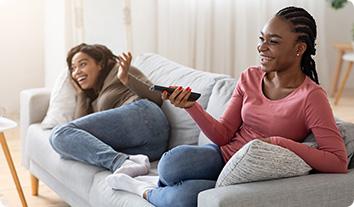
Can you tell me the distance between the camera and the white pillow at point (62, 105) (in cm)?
317

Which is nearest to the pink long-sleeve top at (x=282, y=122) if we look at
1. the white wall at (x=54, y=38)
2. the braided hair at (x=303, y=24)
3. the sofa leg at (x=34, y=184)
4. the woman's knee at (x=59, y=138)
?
the braided hair at (x=303, y=24)

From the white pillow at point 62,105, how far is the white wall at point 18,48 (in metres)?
1.86

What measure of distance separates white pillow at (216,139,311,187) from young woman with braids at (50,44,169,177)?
24.6 inches

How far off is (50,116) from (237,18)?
2.33 metres

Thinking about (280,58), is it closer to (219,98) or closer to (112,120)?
(219,98)

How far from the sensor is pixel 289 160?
6.63 ft

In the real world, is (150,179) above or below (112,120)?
below

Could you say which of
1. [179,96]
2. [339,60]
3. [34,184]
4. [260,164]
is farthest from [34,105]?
[339,60]

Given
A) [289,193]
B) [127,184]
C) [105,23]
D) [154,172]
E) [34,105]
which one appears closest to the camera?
[289,193]

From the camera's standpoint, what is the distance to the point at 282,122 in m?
2.17

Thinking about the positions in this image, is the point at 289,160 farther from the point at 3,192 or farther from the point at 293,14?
the point at 3,192

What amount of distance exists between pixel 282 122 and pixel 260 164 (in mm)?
250

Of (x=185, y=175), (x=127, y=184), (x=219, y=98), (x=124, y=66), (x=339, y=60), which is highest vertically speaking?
(x=124, y=66)

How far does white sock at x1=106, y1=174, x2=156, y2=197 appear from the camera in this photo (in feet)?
7.75
